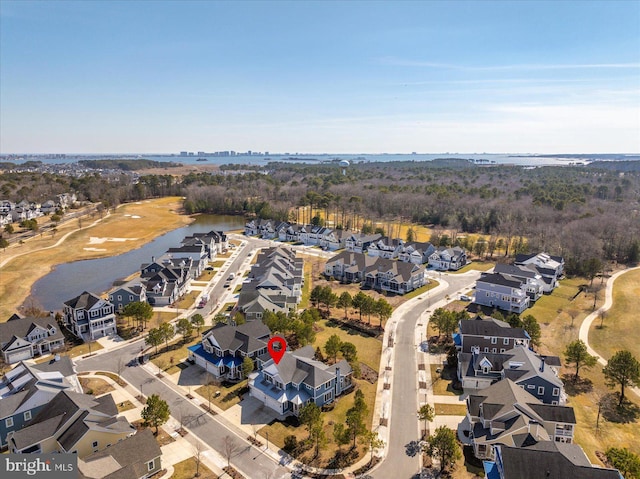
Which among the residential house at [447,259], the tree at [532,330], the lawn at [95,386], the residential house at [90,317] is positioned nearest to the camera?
the lawn at [95,386]

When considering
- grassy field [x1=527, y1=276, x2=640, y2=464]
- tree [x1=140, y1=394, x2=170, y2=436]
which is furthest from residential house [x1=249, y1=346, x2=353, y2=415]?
grassy field [x1=527, y1=276, x2=640, y2=464]

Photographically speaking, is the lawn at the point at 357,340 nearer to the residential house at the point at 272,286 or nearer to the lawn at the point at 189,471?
the residential house at the point at 272,286

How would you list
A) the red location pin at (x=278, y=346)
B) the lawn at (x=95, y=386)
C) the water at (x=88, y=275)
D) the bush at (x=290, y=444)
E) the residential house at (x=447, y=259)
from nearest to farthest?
1. the bush at (x=290, y=444)
2. the lawn at (x=95, y=386)
3. the red location pin at (x=278, y=346)
4. the water at (x=88, y=275)
5. the residential house at (x=447, y=259)

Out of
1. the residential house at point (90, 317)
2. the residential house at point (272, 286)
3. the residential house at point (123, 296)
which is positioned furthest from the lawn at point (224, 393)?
the residential house at point (123, 296)

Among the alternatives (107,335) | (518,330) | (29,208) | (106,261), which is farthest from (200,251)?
(29,208)

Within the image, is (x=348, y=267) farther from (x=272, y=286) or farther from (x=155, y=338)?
(x=155, y=338)

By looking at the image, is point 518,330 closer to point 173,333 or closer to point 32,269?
point 173,333

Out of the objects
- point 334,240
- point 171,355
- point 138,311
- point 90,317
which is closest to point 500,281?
point 334,240
